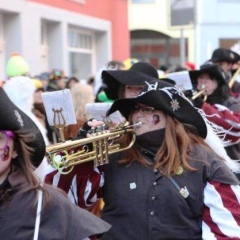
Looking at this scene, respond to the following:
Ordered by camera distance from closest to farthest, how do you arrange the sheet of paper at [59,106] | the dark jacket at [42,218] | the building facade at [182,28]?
the dark jacket at [42,218] < the sheet of paper at [59,106] < the building facade at [182,28]

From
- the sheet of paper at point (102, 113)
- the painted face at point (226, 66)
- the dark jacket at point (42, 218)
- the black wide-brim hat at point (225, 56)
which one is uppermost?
the black wide-brim hat at point (225, 56)

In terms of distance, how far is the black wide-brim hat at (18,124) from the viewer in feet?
7.32

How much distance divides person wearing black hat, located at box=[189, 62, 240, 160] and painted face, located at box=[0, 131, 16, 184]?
2.75 m

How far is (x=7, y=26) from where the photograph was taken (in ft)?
35.8

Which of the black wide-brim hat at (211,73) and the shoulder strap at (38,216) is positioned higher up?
the black wide-brim hat at (211,73)

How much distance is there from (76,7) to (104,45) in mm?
1994

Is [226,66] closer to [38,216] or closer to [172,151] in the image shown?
[172,151]

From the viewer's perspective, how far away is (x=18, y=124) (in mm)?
2268

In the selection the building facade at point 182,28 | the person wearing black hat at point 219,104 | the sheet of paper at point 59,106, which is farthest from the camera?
the building facade at point 182,28

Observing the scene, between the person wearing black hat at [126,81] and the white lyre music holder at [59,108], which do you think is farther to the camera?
the person wearing black hat at [126,81]

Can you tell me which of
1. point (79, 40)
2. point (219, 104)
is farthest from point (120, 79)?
point (79, 40)

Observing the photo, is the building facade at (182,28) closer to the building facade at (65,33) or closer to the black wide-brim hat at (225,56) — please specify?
the black wide-brim hat at (225,56)

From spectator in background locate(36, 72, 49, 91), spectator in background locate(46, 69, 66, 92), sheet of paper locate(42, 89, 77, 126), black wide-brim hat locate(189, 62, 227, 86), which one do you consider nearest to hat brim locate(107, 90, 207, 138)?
sheet of paper locate(42, 89, 77, 126)

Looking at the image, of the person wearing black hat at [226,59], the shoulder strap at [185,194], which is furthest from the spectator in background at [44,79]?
the shoulder strap at [185,194]
